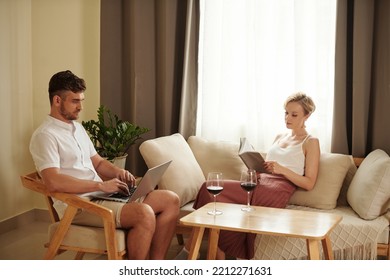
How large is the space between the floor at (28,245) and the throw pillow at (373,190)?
1232mm

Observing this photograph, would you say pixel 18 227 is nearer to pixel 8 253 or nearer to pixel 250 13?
pixel 8 253

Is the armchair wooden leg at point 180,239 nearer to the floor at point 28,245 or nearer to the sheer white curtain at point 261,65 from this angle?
the floor at point 28,245

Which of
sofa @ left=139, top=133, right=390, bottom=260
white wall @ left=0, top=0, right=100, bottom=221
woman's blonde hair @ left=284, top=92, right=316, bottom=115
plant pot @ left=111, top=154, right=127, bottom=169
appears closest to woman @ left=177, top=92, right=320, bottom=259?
woman's blonde hair @ left=284, top=92, right=316, bottom=115

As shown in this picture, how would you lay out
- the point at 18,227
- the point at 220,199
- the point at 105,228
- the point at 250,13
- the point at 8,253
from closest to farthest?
the point at 105,228 < the point at 220,199 < the point at 8,253 < the point at 250,13 < the point at 18,227

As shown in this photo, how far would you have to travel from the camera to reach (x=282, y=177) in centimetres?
322

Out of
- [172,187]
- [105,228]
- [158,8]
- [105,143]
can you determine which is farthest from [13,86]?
[105,228]

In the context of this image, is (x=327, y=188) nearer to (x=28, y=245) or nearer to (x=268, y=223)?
(x=268, y=223)

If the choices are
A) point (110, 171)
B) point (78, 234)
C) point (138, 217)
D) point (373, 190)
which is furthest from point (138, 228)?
point (373, 190)

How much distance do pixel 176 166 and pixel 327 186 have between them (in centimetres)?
94

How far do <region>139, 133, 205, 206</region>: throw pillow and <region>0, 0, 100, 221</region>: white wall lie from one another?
0.93 meters

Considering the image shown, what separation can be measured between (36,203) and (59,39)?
52.0 inches

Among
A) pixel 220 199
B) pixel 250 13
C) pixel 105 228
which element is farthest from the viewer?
pixel 250 13

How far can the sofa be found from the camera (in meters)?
2.89

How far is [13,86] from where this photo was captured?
3926 millimetres
